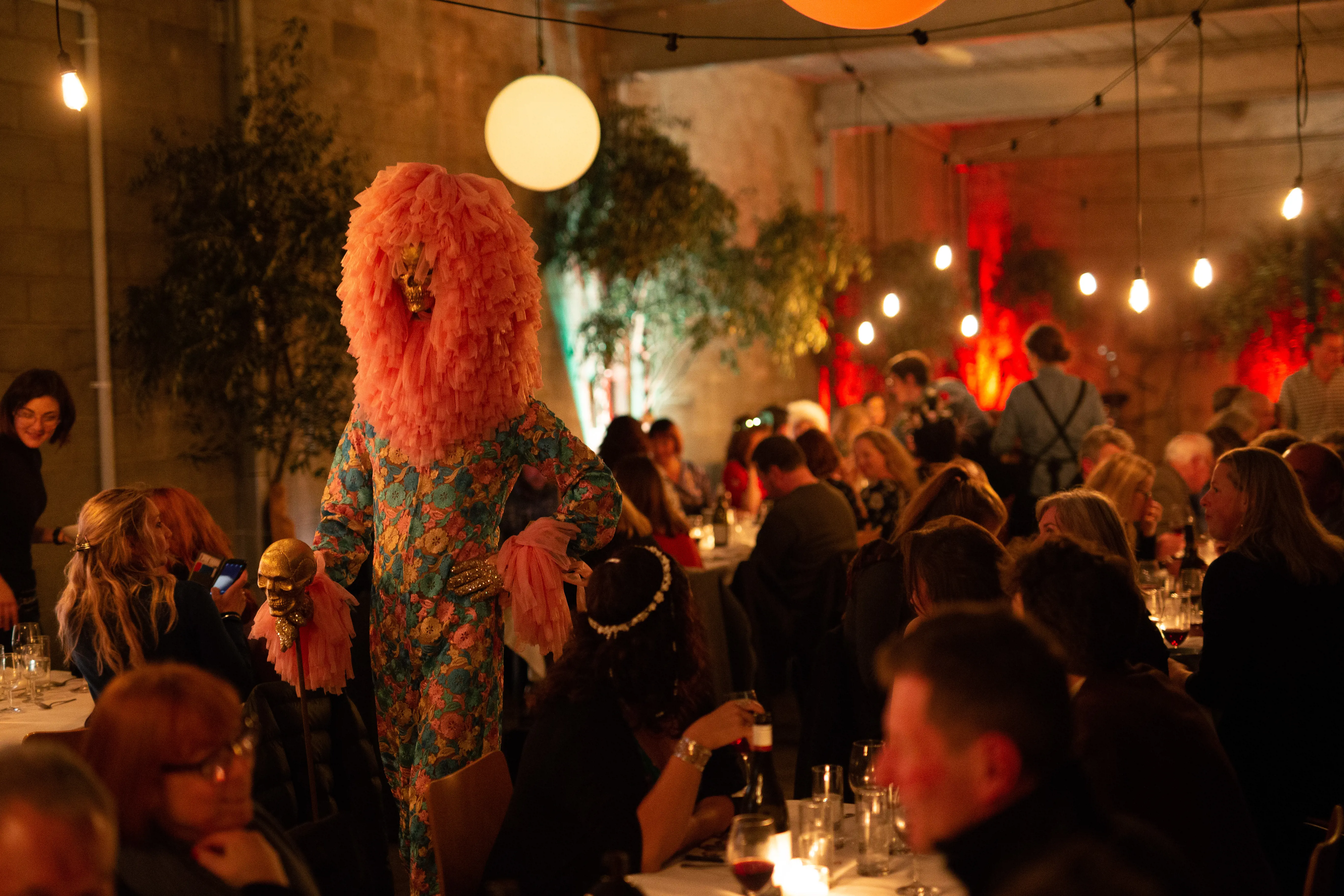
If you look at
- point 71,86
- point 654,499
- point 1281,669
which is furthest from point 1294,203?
point 71,86

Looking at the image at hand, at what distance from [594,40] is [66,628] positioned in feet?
23.4

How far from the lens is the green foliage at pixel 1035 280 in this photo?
17031mm

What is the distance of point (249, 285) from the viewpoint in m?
5.78

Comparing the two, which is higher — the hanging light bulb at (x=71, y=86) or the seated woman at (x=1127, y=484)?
the hanging light bulb at (x=71, y=86)

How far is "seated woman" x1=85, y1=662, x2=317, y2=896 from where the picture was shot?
5.31 feet

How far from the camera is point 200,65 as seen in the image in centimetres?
622

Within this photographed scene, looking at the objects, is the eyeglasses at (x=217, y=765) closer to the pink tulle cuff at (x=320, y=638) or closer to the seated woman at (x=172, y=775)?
the seated woman at (x=172, y=775)

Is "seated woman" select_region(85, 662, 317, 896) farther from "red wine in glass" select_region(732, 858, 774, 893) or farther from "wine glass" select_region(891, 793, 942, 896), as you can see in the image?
"wine glass" select_region(891, 793, 942, 896)

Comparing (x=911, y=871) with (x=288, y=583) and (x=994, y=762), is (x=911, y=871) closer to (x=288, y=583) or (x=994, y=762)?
(x=994, y=762)

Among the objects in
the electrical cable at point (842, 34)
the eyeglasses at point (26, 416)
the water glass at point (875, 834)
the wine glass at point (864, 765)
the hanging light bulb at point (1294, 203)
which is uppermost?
the electrical cable at point (842, 34)

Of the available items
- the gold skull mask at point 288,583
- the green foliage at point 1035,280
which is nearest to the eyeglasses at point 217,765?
the gold skull mask at point 288,583

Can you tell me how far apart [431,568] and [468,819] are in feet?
2.07

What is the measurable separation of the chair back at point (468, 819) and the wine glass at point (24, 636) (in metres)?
1.82

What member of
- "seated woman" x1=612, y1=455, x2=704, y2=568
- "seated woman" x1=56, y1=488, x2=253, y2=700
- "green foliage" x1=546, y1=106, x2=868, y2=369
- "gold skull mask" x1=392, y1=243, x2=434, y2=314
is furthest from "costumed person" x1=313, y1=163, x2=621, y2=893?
"green foliage" x1=546, y1=106, x2=868, y2=369
